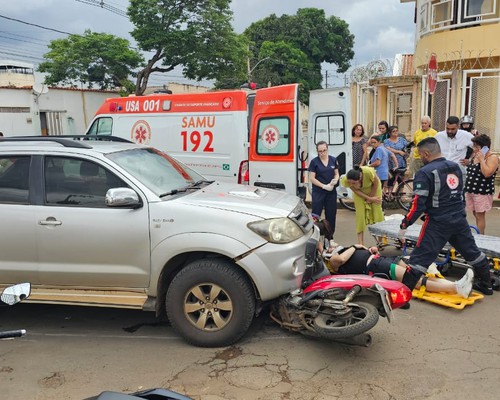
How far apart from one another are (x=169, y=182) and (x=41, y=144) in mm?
1226

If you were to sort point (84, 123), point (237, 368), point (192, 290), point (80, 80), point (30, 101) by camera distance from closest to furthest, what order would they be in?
point (237, 368) < point (192, 290) < point (30, 101) < point (84, 123) < point (80, 80)

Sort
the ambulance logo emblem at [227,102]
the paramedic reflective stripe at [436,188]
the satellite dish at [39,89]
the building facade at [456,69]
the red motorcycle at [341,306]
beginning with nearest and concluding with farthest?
the red motorcycle at [341,306] → the paramedic reflective stripe at [436,188] → the ambulance logo emblem at [227,102] → the building facade at [456,69] → the satellite dish at [39,89]

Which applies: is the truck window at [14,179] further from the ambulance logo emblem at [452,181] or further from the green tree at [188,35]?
the green tree at [188,35]

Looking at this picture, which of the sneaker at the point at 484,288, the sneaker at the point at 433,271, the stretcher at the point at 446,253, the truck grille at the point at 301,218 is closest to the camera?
the truck grille at the point at 301,218

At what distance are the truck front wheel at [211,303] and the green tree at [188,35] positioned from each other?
72.8 feet

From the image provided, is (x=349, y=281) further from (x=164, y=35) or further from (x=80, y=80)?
(x=80, y=80)

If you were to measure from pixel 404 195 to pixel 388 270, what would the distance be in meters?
5.25

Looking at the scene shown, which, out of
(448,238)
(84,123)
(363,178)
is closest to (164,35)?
(84,123)

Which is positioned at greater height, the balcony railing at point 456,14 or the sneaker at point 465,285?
the balcony railing at point 456,14

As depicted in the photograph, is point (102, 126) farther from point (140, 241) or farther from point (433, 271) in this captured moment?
point (433, 271)

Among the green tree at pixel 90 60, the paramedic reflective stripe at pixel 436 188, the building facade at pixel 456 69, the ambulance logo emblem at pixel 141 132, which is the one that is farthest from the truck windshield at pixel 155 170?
the green tree at pixel 90 60

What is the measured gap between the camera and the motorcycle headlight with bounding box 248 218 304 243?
3.62m

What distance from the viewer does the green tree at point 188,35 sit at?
23625 mm

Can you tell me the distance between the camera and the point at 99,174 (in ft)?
13.1
